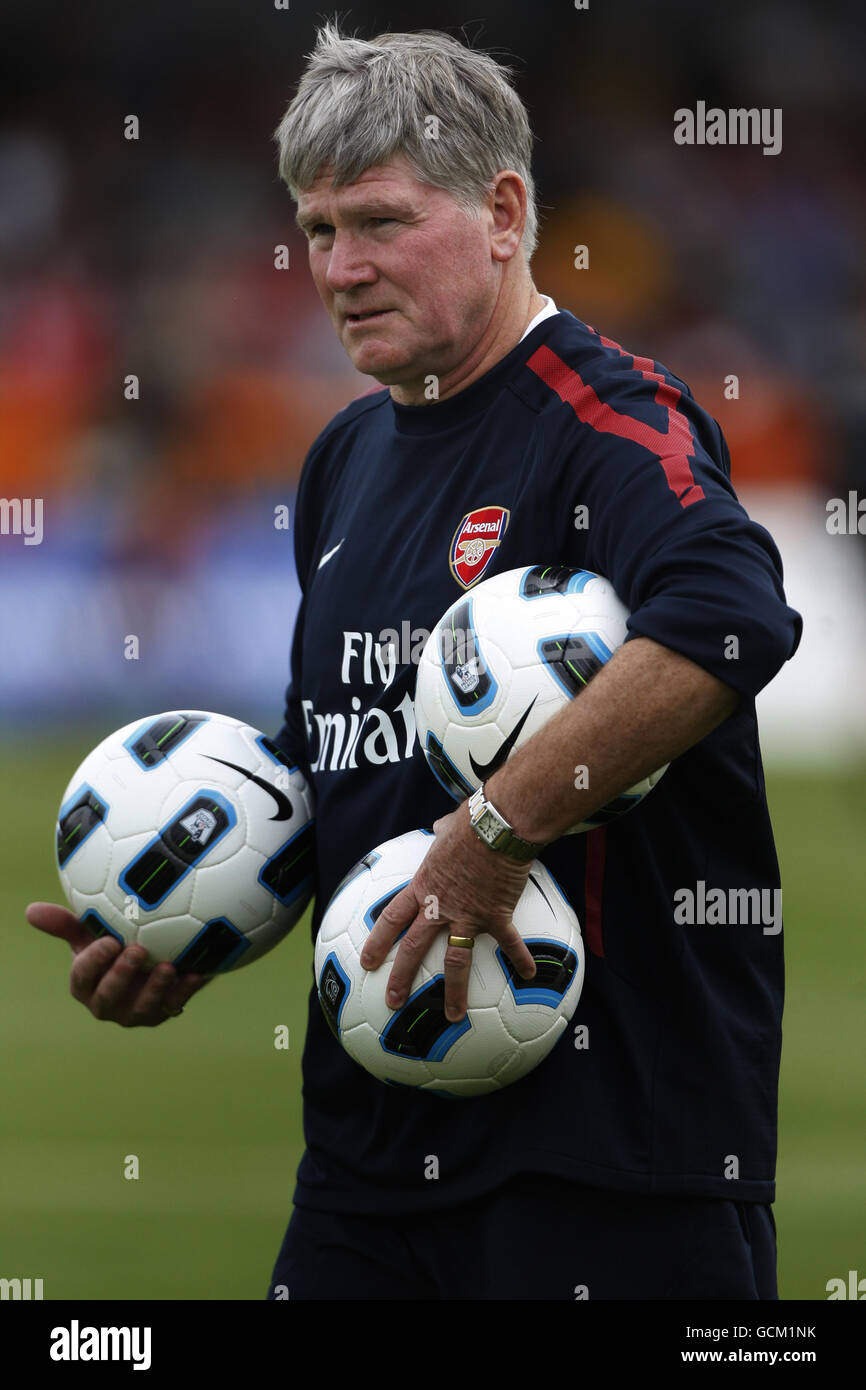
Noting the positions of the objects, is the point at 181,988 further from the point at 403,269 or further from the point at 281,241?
the point at 281,241

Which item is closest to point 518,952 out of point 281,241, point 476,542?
point 476,542

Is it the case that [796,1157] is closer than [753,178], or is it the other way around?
[796,1157]

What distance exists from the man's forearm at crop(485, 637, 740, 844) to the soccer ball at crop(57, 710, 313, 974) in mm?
733

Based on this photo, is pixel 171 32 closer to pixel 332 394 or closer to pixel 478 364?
pixel 332 394

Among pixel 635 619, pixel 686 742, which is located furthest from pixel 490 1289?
pixel 635 619

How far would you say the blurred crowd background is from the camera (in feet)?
48.8

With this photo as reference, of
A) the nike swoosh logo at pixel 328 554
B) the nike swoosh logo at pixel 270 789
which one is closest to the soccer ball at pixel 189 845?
the nike swoosh logo at pixel 270 789

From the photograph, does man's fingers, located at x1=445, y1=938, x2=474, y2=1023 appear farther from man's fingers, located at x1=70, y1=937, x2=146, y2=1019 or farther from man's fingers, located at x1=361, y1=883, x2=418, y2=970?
man's fingers, located at x1=70, y1=937, x2=146, y2=1019

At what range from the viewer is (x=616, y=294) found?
50.5 ft

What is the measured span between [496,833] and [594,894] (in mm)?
323

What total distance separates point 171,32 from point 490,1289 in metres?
15.8

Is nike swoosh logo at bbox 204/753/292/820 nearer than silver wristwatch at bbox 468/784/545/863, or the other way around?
silver wristwatch at bbox 468/784/545/863

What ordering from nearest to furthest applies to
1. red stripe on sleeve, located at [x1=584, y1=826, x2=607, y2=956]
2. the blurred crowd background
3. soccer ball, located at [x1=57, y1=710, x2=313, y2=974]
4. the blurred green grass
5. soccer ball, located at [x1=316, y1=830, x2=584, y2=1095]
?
soccer ball, located at [x1=316, y1=830, x2=584, y2=1095] → red stripe on sleeve, located at [x1=584, y1=826, x2=607, y2=956] → soccer ball, located at [x1=57, y1=710, x2=313, y2=974] → the blurred green grass → the blurred crowd background

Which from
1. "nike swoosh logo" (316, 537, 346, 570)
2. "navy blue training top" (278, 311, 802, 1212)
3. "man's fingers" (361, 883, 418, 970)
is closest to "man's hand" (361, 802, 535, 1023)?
"man's fingers" (361, 883, 418, 970)
